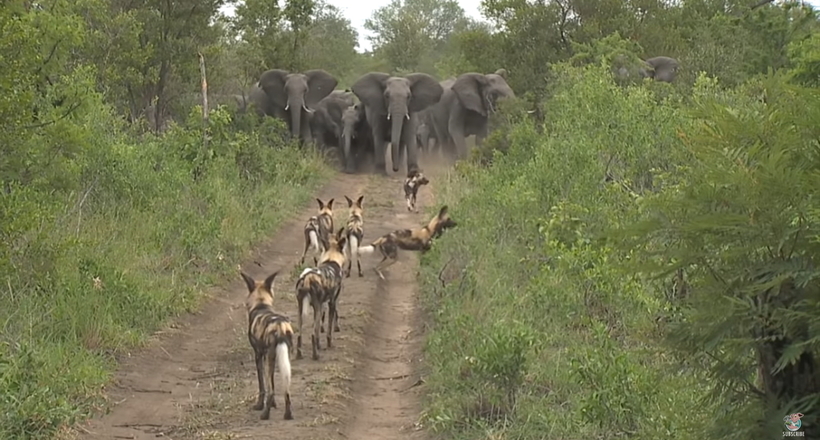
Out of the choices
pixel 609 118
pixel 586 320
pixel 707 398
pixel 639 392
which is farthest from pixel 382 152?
pixel 707 398

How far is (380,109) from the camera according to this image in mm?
24422

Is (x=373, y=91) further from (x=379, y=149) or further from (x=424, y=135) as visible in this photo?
(x=424, y=135)

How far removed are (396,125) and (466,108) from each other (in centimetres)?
246

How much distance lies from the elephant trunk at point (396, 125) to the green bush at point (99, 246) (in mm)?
6552

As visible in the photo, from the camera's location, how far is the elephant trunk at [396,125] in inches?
910

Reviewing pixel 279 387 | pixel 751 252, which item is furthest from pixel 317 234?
pixel 751 252

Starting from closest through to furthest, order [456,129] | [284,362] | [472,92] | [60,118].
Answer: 1. [284,362]
2. [60,118]
3. [472,92]
4. [456,129]

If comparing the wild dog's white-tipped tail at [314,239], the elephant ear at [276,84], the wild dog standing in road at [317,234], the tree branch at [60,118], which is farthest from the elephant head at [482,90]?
the tree branch at [60,118]

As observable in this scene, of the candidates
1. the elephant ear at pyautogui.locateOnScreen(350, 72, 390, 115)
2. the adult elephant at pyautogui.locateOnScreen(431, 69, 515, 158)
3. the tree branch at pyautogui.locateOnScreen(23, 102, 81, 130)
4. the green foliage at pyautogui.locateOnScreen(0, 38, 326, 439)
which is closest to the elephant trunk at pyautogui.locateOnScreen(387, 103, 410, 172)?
the elephant ear at pyautogui.locateOnScreen(350, 72, 390, 115)

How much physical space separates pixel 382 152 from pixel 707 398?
20.1 m

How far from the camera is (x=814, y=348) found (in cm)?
355

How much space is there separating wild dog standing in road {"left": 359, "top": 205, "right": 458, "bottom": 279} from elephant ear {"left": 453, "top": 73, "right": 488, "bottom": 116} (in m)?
11.3

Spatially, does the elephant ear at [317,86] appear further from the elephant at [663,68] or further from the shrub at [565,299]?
the shrub at [565,299]

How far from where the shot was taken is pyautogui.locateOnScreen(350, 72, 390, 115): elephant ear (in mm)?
24422
